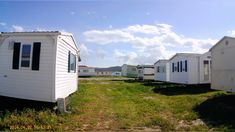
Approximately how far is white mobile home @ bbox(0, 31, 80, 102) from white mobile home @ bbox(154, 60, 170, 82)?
75.4ft

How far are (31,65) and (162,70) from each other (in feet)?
83.9

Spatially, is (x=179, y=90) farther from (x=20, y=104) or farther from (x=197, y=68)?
(x=20, y=104)

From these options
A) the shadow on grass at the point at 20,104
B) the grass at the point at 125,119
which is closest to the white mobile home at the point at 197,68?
the grass at the point at 125,119

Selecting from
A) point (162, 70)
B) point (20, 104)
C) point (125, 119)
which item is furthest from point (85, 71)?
point (125, 119)

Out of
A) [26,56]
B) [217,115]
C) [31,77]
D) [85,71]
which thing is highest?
[85,71]

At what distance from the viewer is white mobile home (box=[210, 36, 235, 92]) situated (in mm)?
15062

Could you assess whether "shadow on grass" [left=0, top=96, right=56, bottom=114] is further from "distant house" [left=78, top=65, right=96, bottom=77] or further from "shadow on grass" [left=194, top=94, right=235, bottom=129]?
"distant house" [left=78, top=65, right=96, bottom=77]

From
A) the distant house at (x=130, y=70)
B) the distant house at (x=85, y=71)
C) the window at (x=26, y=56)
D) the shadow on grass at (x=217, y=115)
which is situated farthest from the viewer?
the distant house at (x=85, y=71)

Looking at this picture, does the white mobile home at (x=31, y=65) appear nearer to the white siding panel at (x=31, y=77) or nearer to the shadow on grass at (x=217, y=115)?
the white siding panel at (x=31, y=77)

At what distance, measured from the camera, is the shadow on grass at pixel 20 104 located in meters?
9.86

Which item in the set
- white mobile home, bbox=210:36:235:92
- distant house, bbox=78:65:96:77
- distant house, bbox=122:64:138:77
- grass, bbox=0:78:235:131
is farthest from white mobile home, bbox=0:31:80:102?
distant house, bbox=78:65:96:77

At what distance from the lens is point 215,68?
1708cm

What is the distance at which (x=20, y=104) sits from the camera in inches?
408

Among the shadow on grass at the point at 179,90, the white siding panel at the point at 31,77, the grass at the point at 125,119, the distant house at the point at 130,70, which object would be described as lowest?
the grass at the point at 125,119
